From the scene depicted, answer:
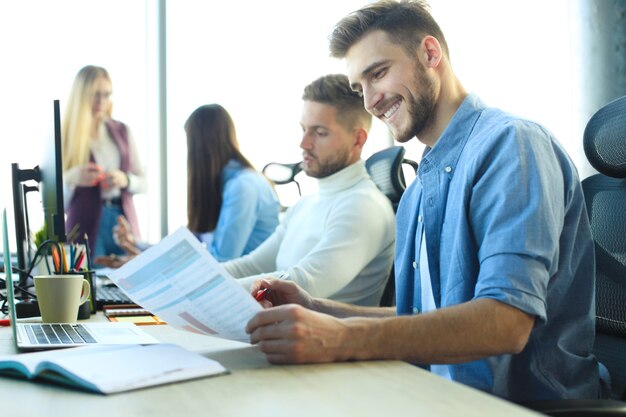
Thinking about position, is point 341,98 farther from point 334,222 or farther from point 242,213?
point 242,213

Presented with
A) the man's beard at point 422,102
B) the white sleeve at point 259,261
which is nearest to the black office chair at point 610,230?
the man's beard at point 422,102

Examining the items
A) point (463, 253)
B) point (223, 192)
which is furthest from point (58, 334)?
point (223, 192)

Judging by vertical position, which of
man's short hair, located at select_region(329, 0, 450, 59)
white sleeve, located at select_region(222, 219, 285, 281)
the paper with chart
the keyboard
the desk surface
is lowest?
white sleeve, located at select_region(222, 219, 285, 281)

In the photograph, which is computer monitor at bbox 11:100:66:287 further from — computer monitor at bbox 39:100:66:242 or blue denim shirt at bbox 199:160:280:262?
blue denim shirt at bbox 199:160:280:262

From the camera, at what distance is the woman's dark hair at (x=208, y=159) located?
3377 millimetres

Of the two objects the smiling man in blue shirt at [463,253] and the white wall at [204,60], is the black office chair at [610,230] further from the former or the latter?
the white wall at [204,60]

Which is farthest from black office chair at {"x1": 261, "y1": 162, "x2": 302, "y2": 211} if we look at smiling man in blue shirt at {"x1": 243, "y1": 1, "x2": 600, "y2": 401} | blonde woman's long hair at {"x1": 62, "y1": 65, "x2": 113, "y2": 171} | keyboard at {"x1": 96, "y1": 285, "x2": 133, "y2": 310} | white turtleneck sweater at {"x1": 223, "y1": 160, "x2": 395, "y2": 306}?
smiling man in blue shirt at {"x1": 243, "y1": 1, "x2": 600, "y2": 401}

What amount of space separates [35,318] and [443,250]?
843mm

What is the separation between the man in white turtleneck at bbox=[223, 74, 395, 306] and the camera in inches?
83.8

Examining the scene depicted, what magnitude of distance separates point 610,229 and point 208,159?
7.72 ft

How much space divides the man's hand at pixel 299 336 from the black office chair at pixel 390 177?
1.23 m

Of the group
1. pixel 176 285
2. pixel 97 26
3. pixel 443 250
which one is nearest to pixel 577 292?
pixel 443 250

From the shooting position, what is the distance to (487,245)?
1.09 m

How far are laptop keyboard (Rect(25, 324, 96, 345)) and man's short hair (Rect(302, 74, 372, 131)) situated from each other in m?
1.38
